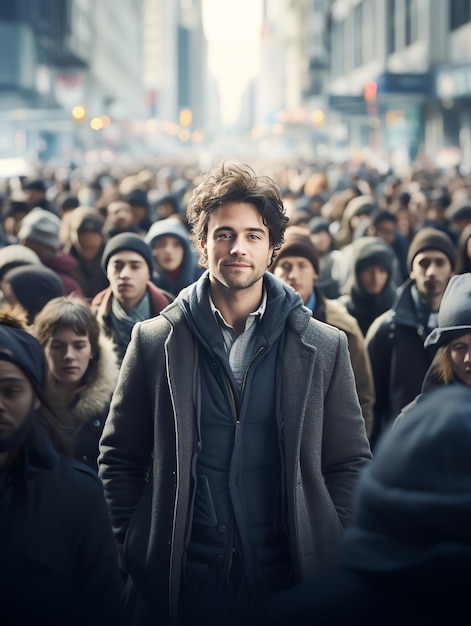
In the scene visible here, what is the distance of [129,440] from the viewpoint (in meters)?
4.23

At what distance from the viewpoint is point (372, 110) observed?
44.3m

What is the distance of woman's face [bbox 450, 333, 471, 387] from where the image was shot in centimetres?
500

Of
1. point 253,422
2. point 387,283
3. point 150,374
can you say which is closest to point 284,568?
point 253,422

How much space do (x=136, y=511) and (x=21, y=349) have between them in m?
0.81

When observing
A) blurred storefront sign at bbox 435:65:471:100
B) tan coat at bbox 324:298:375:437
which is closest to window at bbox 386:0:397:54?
blurred storefront sign at bbox 435:65:471:100

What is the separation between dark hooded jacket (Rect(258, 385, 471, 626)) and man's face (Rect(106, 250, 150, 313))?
5301 millimetres

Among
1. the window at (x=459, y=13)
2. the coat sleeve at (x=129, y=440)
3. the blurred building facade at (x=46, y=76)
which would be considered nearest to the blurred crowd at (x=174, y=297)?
the coat sleeve at (x=129, y=440)

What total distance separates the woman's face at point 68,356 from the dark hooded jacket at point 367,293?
2979 mm

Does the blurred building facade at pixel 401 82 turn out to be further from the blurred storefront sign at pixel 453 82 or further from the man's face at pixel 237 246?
the man's face at pixel 237 246

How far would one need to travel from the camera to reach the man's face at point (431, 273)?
24.8ft

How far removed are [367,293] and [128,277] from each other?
209 centimetres

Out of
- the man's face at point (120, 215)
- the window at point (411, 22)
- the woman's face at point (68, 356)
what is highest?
the window at point (411, 22)

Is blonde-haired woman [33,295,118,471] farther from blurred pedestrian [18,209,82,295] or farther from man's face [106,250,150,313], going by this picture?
blurred pedestrian [18,209,82,295]

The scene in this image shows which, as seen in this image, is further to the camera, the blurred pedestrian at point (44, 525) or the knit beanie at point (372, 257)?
the knit beanie at point (372, 257)
